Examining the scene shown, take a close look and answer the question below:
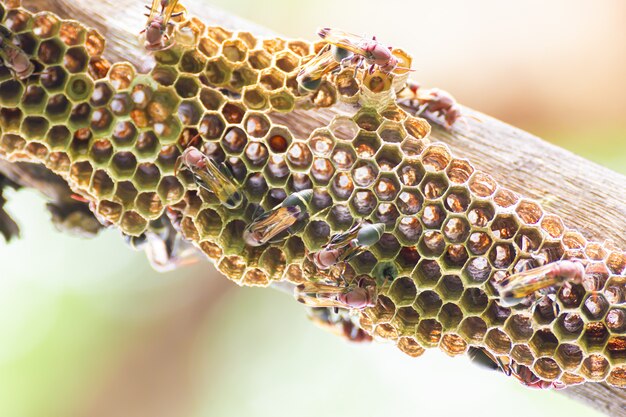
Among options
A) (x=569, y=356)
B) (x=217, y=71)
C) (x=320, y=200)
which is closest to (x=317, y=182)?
(x=320, y=200)

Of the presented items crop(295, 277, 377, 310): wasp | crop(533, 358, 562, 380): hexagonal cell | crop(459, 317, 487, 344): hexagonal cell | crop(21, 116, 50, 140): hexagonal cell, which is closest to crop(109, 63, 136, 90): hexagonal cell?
crop(21, 116, 50, 140): hexagonal cell

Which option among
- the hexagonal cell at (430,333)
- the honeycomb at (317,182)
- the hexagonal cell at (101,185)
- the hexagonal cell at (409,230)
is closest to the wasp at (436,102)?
the honeycomb at (317,182)

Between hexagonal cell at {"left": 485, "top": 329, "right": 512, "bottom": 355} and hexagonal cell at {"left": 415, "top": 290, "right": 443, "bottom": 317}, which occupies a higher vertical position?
hexagonal cell at {"left": 485, "top": 329, "right": 512, "bottom": 355}

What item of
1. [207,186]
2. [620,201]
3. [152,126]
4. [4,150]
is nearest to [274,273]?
[207,186]

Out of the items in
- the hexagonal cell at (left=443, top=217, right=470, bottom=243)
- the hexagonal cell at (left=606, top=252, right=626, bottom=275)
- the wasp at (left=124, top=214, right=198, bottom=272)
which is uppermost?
the hexagonal cell at (left=606, top=252, right=626, bottom=275)

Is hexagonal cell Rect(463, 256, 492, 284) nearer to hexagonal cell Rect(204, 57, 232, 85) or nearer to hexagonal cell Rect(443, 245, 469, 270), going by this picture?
hexagonal cell Rect(443, 245, 469, 270)

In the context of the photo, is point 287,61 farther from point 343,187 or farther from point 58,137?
point 58,137

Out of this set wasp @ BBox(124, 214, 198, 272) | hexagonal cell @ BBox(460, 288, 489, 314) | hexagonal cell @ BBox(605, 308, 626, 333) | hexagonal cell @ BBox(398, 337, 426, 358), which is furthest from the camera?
wasp @ BBox(124, 214, 198, 272)
